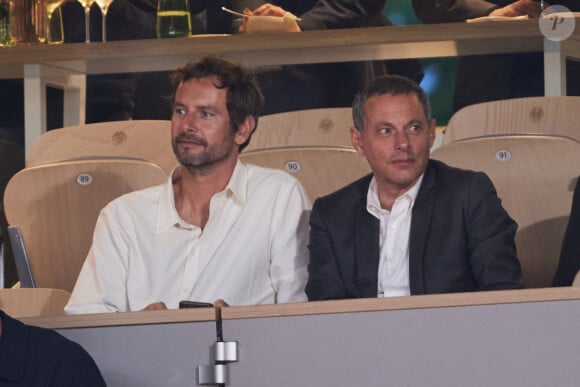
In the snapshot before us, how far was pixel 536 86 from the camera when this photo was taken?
4.29 m

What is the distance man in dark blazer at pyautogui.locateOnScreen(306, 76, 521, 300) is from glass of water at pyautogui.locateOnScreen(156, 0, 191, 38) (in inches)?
62.6

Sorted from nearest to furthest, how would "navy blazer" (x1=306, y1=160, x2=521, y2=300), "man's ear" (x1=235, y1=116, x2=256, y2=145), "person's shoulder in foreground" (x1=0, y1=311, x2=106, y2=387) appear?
1. "person's shoulder in foreground" (x1=0, y1=311, x2=106, y2=387)
2. "navy blazer" (x1=306, y1=160, x2=521, y2=300)
3. "man's ear" (x1=235, y1=116, x2=256, y2=145)

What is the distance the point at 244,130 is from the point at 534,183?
0.70m

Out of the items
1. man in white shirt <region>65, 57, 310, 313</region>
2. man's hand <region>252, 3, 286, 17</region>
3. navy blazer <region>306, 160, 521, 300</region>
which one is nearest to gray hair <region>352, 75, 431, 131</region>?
navy blazer <region>306, 160, 521, 300</region>

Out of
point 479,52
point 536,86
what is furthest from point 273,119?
point 536,86

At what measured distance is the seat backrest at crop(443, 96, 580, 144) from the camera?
9.91ft

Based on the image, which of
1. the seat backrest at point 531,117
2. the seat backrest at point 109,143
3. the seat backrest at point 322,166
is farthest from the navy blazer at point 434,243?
the seat backrest at point 109,143

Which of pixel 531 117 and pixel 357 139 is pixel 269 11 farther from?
pixel 357 139

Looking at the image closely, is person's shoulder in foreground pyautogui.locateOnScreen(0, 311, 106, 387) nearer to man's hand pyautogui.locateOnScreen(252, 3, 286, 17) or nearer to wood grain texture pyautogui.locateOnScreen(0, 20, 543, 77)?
wood grain texture pyautogui.locateOnScreen(0, 20, 543, 77)

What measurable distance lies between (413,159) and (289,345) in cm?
89

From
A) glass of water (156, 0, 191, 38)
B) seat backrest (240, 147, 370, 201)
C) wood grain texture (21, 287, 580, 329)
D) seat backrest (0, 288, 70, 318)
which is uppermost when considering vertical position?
glass of water (156, 0, 191, 38)

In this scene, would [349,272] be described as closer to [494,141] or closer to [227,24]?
[494,141]

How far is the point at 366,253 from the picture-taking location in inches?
97.8

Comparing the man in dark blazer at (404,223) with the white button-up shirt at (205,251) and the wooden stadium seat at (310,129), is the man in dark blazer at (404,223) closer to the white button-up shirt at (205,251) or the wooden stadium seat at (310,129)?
the white button-up shirt at (205,251)
